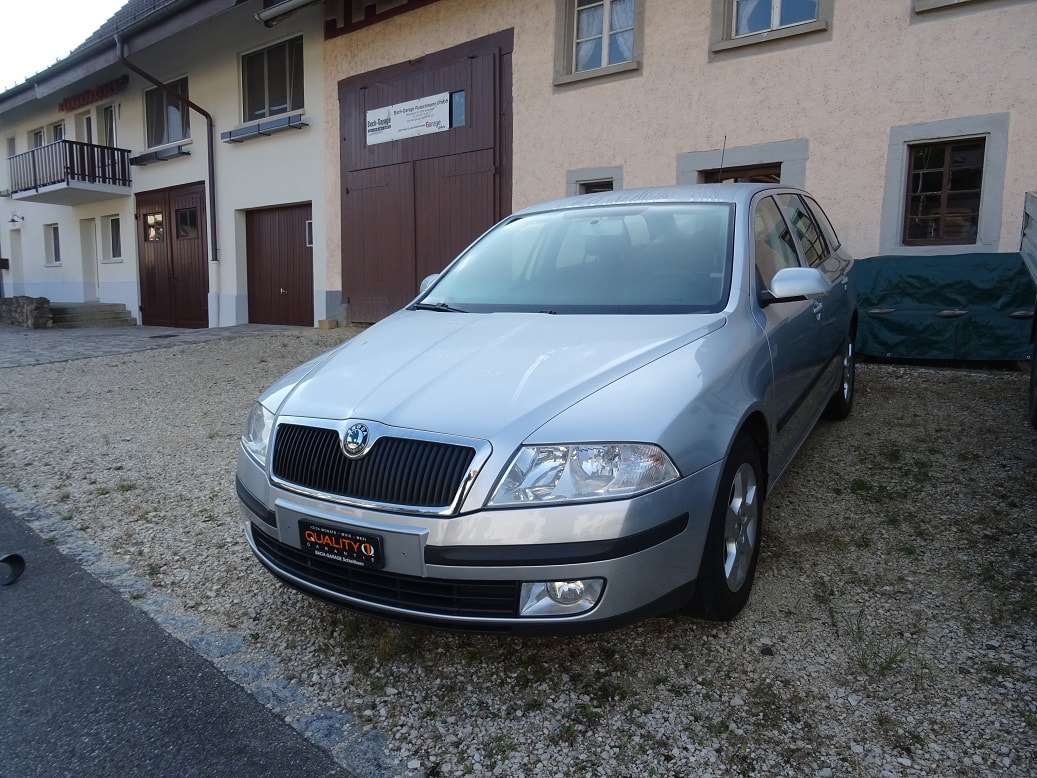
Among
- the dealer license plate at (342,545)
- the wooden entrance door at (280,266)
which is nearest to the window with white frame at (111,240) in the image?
the wooden entrance door at (280,266)

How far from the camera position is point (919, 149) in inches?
304

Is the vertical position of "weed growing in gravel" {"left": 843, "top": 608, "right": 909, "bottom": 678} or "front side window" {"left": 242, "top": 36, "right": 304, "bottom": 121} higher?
"front side window" {"left": 242, "top": 36, "right": 304, "bottom": 121}

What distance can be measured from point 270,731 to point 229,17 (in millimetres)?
15493

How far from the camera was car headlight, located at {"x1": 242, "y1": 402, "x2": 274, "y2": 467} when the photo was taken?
2.69 metres

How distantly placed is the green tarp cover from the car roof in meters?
3.45

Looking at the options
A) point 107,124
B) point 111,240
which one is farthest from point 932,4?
point 111,240

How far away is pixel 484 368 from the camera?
100 inches

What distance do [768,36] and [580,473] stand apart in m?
7.90

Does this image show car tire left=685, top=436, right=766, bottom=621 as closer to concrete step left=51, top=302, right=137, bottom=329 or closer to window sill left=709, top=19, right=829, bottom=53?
window sill left=709, top=19, right=829, bottom=53

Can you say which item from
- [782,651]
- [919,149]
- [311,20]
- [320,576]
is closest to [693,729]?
[782,651]

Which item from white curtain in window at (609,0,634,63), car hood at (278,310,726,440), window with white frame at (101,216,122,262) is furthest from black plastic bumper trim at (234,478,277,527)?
window with white frame at (101,216,122,262)

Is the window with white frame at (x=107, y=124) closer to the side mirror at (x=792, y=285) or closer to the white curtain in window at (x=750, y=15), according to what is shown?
the white curtain in window at (x=750, y=15)

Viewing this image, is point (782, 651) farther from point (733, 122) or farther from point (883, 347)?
point (733, 122)

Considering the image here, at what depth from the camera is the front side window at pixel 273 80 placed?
14156 mm
